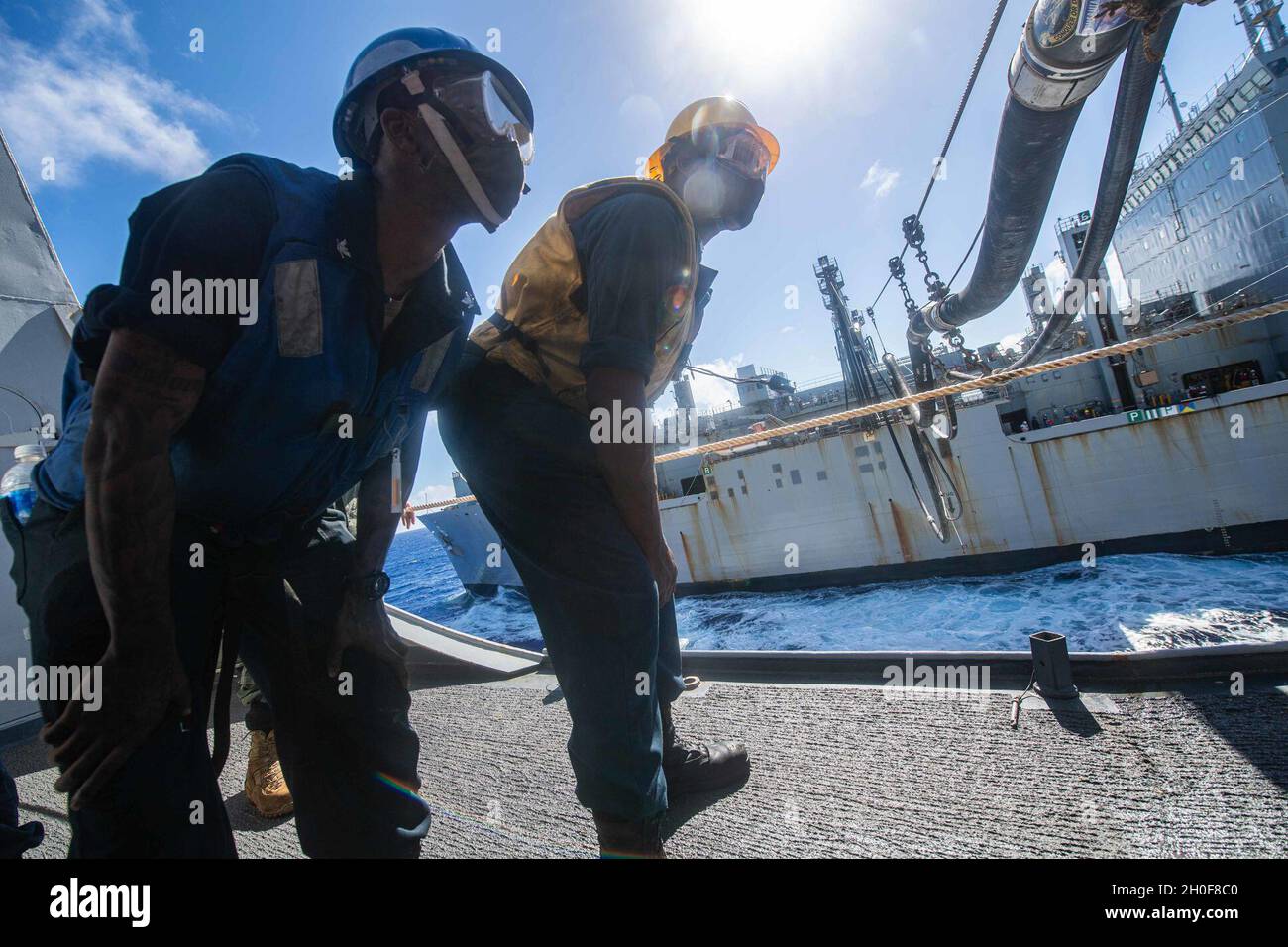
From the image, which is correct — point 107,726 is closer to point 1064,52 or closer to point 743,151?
point 743,151

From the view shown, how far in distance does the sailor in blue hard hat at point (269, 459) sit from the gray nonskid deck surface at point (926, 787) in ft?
2.51

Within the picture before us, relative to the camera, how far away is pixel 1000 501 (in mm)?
17266

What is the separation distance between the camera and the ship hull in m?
14.7

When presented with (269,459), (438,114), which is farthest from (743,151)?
(269,459)

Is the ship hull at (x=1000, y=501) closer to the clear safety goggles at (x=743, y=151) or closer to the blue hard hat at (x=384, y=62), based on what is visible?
the clear safety goggles at (x=743, y=151)

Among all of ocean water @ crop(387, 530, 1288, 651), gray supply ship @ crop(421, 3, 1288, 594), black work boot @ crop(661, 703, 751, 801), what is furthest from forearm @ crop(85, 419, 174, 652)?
gray supply ship @ crop(421, 3, 1288, 594)

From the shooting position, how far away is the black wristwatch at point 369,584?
1.47 metres

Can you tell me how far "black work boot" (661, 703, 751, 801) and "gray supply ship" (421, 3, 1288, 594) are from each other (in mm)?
12298

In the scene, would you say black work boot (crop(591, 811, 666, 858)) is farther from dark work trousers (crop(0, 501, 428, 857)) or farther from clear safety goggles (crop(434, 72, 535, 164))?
clear safety goggles (crop(434, 72, 535, 164))

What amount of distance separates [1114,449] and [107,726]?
2089 cm

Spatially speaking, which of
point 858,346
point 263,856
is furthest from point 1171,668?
point 858,346

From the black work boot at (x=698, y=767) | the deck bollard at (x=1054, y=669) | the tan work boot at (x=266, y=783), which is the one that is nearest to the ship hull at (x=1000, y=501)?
the tan work boot at (x=266, y=783)

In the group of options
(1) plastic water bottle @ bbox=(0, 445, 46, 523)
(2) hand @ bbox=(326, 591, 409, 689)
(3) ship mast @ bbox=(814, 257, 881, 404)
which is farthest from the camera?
(3) ship mast @ bbox=(814, 257, 881, 404)
